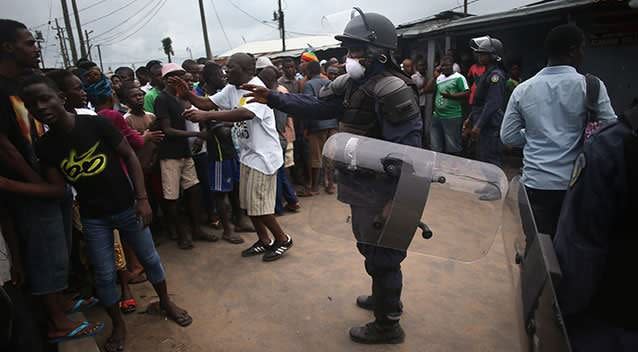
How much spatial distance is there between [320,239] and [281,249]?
21.2 inches

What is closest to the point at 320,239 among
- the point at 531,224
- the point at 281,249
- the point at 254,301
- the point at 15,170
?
the point at 281,249

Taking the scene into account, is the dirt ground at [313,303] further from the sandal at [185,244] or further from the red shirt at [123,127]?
the red shirt at [123,127]

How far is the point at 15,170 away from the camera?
2189mm

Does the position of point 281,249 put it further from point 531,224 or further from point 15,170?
point 531,224

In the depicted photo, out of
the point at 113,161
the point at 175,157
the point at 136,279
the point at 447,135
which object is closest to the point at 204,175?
the point at 175,157

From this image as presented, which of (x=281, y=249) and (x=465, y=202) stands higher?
(x=465, y=202)

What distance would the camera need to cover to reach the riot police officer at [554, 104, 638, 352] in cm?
111

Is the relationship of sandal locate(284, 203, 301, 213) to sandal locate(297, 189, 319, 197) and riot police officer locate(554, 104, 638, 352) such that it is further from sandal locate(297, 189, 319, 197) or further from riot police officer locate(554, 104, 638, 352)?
riot police officer locate(554, 104, 638, 352)

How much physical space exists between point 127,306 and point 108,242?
76 centimetres

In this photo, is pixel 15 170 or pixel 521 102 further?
pixel 521 102

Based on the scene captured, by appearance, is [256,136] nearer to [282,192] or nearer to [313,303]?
[313,303]

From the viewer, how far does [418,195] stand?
1.87 meters

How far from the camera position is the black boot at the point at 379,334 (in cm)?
255

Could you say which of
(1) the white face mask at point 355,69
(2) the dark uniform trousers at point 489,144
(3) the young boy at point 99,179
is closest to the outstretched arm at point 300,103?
(1) the white face mask at point 355,69
